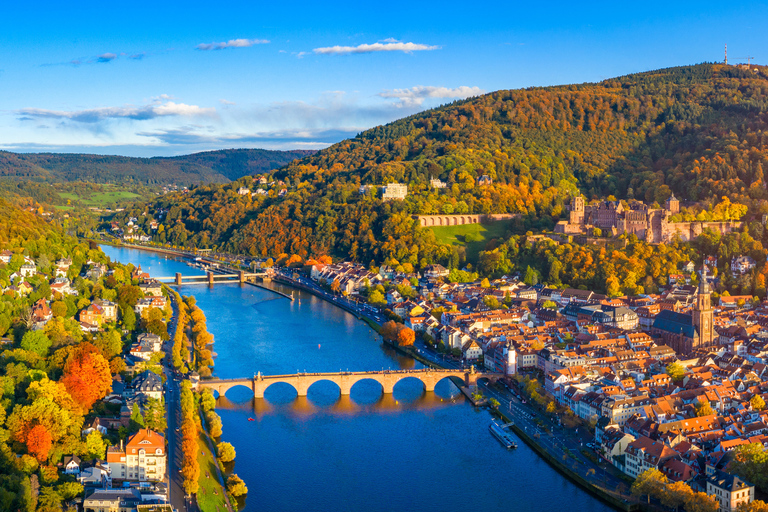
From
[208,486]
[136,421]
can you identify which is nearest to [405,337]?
[136,421]

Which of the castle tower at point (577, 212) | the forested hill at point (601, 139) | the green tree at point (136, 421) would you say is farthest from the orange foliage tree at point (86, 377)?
the forested hill at point (601, 139)

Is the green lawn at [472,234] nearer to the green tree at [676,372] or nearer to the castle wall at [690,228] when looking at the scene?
the castle wall at [690,228]

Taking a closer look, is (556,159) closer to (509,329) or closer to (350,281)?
(350,281)

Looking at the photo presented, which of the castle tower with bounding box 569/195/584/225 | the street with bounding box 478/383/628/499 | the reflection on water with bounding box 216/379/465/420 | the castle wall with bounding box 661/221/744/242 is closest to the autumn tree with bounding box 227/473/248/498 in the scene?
the reflection on water with bounding box 216/379/465/420

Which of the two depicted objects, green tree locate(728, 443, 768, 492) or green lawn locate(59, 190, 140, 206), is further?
green lawn locate(59, 190, 140, 206)

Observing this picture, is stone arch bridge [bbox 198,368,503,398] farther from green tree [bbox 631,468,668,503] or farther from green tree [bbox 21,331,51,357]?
green tree [bbox 631,468,668,503]

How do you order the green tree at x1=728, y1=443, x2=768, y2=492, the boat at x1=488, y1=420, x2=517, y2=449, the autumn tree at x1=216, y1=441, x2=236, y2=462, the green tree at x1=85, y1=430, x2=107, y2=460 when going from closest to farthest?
the green tree at x1=728, y1=443, x2=768, y2=492 < the green tree at x1=85, y1=430, x2=107, y2=460 < the autumn tree at x1=216, y1=441, x2=236, y2=462 < the boat at x1=488, y1=420, x2=517, y2=449
